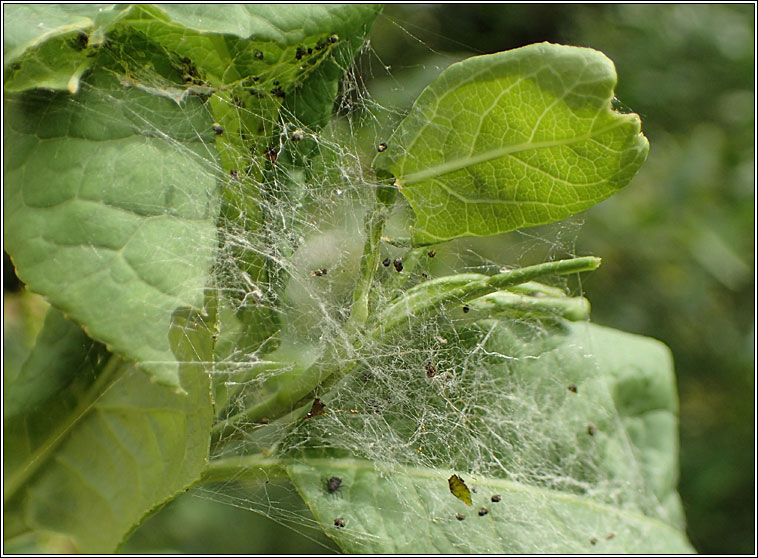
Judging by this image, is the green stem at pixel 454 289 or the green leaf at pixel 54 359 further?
the green leaf at pixel 54 359

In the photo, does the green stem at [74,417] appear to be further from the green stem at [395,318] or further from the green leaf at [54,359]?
the green stem at [395,318]

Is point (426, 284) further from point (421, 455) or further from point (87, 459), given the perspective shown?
point (87, 459)

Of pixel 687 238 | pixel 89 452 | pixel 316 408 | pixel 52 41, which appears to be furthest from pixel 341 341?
pixel 687 238

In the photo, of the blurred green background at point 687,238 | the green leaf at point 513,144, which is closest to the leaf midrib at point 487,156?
the green leaf at point 513,144

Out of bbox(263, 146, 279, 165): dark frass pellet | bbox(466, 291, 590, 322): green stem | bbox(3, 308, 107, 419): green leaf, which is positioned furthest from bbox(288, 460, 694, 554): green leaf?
bbox(263, 146, 279, 165): dark frass pellet

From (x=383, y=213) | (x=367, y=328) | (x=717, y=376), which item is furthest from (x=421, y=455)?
(x=717, y=376)
